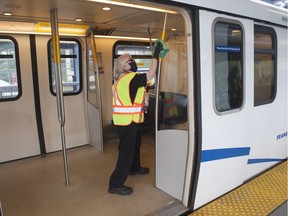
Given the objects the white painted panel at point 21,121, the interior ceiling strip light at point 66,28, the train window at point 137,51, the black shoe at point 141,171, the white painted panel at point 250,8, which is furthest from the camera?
the train window at point 137,51

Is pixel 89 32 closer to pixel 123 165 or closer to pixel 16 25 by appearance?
pixel 16 25

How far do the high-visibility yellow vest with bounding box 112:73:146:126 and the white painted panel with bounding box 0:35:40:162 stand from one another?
6.61ft

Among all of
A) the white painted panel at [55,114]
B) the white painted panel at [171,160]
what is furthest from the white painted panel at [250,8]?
the white painted panel at [55,114]

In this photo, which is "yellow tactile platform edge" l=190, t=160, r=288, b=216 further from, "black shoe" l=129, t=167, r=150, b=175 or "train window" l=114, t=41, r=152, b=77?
"train window" l=114, t=41, r=152, b=77

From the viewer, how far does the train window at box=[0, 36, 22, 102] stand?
387cm

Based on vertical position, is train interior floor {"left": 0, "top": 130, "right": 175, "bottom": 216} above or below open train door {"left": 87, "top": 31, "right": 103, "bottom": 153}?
below

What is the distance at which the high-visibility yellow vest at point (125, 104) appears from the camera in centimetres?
284

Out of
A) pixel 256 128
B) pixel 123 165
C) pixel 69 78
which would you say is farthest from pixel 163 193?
pixel 69 78

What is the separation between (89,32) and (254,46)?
2.68 meters

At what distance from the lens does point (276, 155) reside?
3.71m

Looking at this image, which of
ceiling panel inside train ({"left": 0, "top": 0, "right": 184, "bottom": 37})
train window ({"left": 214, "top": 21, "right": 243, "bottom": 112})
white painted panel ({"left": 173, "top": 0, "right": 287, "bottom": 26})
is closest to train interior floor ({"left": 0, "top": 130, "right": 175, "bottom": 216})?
train window ({"left": 214, "top": 21, "right": 243, "bottom": 112})

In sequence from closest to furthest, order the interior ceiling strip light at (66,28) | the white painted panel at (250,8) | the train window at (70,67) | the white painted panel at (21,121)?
the white painted panel at (250,8) < the interior ceiling strip light at (66,28) < the white painted panel at (21,121) < the train window at (70,67)

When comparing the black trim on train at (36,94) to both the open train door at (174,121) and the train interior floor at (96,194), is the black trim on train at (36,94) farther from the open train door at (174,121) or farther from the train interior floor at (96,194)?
the open train door at (174,121)

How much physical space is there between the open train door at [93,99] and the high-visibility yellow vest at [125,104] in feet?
4.58
